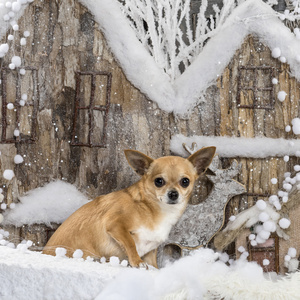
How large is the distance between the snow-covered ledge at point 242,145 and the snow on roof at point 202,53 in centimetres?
12

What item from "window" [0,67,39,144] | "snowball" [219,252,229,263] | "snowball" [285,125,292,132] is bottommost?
"snowball" [219,252,229,263]

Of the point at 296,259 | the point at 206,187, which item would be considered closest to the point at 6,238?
the point at 206,187

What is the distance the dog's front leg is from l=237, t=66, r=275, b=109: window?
22.9 inches

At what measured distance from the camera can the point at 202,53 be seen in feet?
4.56

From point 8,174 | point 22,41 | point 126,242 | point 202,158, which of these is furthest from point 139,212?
point 22,41

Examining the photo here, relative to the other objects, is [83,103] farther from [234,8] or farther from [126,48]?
[234,8]

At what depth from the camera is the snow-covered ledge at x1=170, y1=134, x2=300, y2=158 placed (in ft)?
4.52

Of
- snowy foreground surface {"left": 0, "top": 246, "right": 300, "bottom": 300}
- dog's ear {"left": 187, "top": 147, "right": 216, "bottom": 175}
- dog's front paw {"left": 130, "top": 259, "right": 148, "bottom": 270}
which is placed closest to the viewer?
snowy foreground surface {"left": 0, "top": 246, "right": 300, "bottom": 300}

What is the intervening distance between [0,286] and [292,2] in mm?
1280

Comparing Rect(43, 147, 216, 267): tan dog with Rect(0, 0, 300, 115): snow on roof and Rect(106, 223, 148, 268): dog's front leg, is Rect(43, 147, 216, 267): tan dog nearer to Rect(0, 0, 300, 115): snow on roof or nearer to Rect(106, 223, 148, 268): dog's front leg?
Rect(106, 223, 148, 268): dog's front leg

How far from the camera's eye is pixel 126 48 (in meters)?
1.37

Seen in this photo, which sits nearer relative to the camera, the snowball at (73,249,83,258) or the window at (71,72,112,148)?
the snowball at (73,249,83,258)

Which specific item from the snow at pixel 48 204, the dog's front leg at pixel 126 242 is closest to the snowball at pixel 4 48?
the snow at pixel 48 204

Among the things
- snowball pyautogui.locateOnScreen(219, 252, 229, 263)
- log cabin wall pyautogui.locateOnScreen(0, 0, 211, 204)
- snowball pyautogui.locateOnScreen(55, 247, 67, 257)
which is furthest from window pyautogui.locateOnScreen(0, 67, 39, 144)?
snowball pyautogui.locateOnScreen(219, 252, 229, 263)
